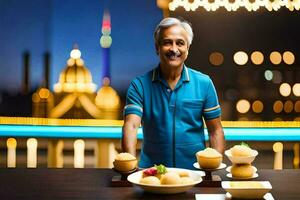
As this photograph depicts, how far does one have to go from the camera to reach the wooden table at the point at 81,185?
1992 mm

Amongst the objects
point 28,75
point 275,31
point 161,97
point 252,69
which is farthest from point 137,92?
point 252,69

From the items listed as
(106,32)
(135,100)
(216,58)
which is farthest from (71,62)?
(135,100)

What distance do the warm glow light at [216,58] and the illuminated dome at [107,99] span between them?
132 cm

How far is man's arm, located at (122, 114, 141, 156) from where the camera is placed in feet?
8.90

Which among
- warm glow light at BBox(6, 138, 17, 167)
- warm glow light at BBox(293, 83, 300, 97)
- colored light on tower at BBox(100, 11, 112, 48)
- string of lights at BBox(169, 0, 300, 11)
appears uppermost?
string of lights at BBox(169, 0, 300, 11)

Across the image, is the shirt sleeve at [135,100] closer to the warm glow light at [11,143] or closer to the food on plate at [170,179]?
the food on plate at [170,179]

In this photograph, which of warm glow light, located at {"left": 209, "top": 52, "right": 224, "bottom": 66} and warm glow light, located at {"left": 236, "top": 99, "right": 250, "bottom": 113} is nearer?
warm glow light, located at {"left": 209, "top": 52, "right": 224, "bottom": 66}

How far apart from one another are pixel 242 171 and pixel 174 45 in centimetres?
84

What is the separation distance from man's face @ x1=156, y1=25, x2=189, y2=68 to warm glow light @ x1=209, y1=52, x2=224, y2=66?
3.08 metres

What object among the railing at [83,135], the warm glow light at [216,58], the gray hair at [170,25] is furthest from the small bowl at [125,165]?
the warm glow light at [216,58]

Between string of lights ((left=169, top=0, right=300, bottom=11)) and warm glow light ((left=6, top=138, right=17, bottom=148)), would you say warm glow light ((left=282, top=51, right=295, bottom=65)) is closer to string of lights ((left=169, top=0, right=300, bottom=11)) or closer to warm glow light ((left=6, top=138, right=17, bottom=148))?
string of lights ((left=169, top=0, right=300, bottom=11))

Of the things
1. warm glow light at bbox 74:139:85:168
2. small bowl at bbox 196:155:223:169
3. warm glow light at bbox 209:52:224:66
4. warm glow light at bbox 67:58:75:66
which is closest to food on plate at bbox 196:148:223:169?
small bowl at bbox 196:155:223:169

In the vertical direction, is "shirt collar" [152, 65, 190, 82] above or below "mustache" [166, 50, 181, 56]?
below

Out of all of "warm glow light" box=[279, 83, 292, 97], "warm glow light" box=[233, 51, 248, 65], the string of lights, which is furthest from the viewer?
"warm glow light" box=[279, 83, 292, 97]
